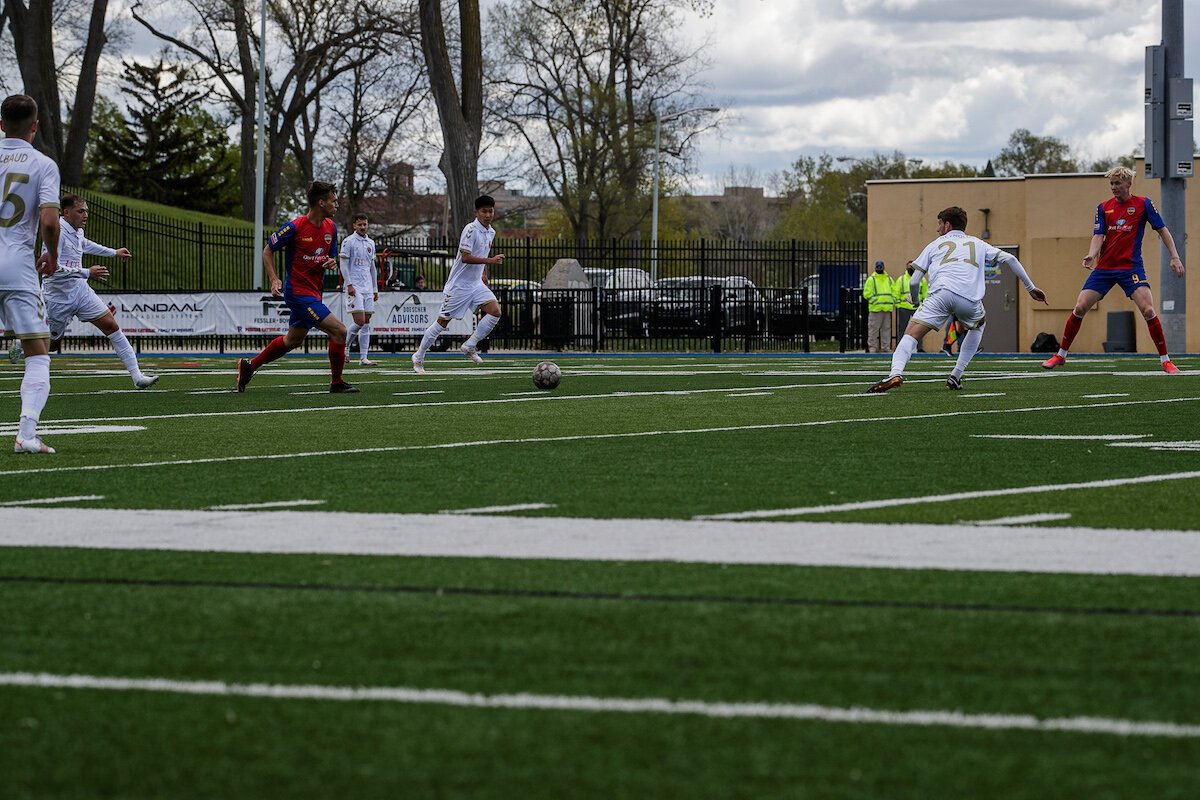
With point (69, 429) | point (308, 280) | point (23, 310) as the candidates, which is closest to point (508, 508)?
point (23, 310)

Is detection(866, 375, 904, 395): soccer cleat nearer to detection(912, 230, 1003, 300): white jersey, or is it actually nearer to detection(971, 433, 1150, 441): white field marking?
detection(912, 230, 1003, 300): white jersey

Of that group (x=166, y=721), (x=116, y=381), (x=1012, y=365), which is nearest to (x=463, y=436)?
(x=166, y=721)

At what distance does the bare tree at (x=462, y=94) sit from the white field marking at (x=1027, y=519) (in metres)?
30.7

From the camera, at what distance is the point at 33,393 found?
993 centimetres

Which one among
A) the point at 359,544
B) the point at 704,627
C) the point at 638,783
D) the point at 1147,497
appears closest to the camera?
the point at 638,783

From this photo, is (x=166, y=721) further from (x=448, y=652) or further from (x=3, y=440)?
(x=3, y=440)

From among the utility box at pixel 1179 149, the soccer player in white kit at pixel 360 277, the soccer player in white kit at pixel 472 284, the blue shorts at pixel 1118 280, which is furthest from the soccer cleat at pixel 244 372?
the utility box at pixel 1179 149

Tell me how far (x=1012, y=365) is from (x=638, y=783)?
21.6m

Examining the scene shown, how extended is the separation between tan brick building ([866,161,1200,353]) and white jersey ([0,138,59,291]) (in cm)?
2845

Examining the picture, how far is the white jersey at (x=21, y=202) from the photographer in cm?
973

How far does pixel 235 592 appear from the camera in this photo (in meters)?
5.01

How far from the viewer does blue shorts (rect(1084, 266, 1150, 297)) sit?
61.0ft

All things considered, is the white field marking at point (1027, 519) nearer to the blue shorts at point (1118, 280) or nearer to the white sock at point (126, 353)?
the white sock at point (126, 353)

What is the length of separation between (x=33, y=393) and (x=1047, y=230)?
29902 mm
